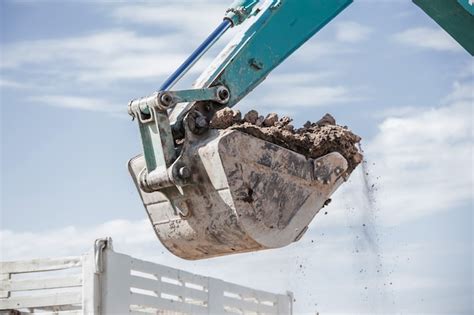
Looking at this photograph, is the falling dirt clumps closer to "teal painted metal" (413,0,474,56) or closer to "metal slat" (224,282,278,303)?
"teal painted metal" (413,0,474,56)

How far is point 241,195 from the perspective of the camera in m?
6.45

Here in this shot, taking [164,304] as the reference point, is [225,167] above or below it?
above

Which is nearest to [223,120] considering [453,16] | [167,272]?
[167,272]

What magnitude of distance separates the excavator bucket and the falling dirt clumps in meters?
0.08

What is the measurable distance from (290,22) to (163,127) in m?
1.25

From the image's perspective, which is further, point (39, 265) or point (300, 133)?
point (39, 265)

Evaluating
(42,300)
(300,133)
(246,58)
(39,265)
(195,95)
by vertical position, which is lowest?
(42,300)

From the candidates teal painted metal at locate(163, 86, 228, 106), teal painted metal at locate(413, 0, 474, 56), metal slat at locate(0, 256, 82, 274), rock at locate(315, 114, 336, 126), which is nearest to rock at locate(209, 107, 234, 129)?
teal painted metal at locate(163, 86, 228, 106)

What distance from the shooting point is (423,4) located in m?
8.48

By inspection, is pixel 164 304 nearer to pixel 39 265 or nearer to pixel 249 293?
pixel 39 265

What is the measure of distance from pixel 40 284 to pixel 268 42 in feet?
8.61

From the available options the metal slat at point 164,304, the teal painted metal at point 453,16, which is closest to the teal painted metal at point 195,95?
the metal slat at point 164,304

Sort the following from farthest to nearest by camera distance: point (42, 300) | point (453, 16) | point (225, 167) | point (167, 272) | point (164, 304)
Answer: point (167, 272) → point (164, 304) → point (453, 16) → point (42, 300) → point (225, 167)

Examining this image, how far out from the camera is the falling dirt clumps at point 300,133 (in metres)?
6.71
